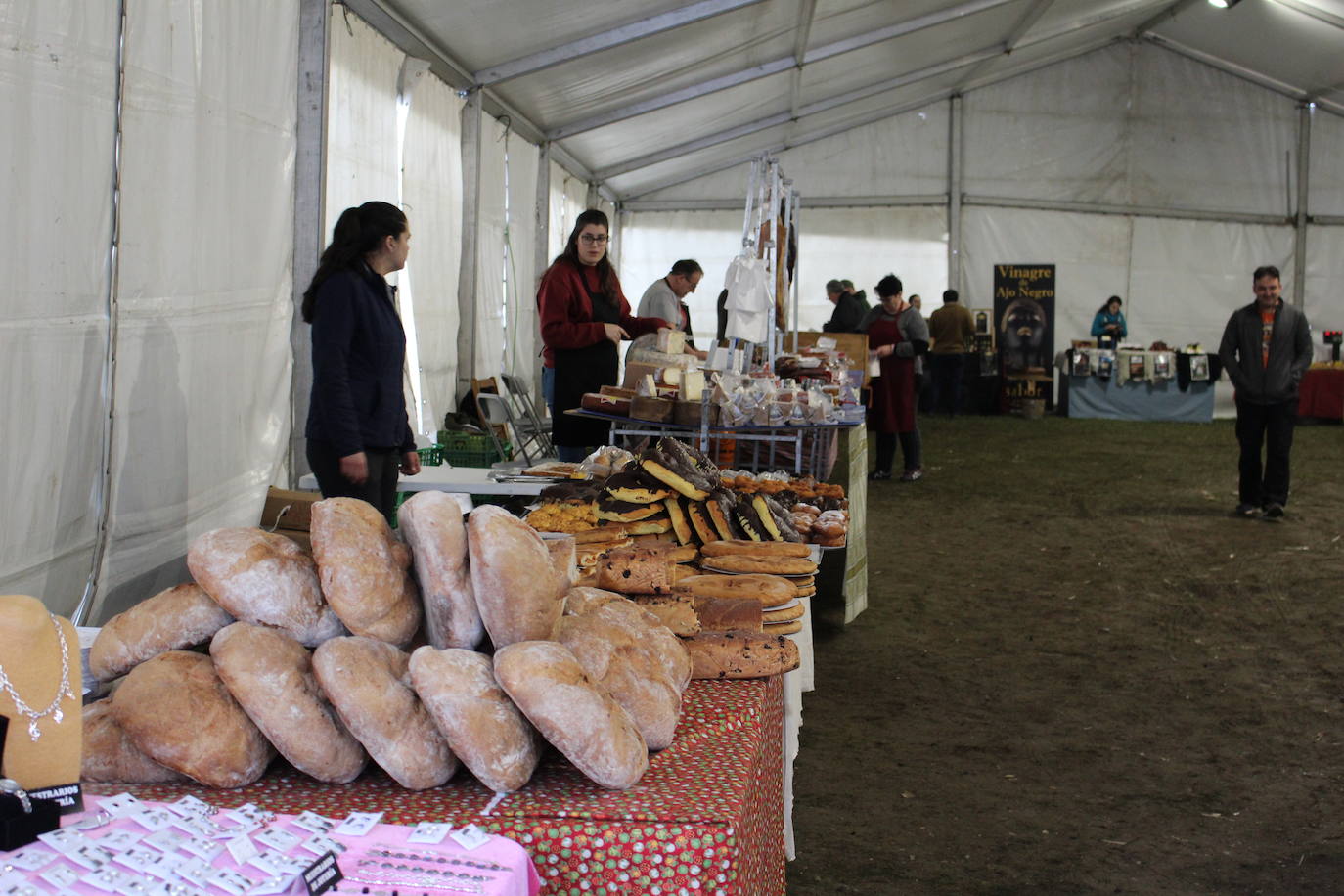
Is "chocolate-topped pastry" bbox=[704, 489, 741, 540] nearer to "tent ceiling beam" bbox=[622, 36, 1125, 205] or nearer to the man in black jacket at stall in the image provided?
the man in black jacket at stall

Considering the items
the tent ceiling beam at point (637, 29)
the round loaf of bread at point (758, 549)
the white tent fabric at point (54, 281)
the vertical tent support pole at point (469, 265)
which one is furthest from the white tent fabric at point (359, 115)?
the round loaf of bread at point (758, 549)

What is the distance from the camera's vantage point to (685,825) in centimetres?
141

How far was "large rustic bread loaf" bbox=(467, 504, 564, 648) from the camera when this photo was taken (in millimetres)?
1542

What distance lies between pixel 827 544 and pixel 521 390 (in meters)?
4.68

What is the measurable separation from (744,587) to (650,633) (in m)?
0.77

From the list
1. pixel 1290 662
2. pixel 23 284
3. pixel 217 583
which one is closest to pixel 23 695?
pixel 217 583

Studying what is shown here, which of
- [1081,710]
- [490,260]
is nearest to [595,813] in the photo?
[1081,710]

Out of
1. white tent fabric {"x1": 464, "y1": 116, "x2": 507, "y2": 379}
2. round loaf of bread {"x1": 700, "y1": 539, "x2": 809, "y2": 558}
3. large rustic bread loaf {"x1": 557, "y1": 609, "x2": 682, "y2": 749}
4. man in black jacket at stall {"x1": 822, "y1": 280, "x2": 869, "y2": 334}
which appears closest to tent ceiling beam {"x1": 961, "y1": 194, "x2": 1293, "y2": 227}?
man in black jacket at stall {"x1": 822, "y1": 280, "x2": 869, "y2": 334}

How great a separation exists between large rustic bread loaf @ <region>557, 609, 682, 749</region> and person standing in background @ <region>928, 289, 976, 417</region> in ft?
44.1

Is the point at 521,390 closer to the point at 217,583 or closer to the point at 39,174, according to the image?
the point at 39,174

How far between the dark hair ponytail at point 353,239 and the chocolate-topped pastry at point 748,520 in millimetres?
1347

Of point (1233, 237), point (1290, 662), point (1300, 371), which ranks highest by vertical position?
point (1233, 237)

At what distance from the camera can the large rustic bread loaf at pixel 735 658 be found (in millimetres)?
1996

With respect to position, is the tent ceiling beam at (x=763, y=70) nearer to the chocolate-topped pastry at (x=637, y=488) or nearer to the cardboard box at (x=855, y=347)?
the cardboard box at (x=855, y=347)
